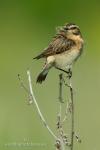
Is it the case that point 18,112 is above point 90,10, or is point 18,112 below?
below

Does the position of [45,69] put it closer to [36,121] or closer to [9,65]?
[36,121]

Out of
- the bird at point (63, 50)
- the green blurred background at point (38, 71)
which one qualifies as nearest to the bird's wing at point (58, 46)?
the bird at point (63, 50)

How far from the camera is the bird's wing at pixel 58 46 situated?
10422mm

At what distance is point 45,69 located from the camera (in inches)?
415

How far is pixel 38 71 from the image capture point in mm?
13984

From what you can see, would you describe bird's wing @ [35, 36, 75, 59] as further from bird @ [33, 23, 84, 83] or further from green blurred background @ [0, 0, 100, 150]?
green blurred background @ [0, 0, 100, 150]

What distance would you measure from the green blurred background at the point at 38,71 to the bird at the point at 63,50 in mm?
714

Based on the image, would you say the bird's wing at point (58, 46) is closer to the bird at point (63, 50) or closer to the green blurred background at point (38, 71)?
the bird at point (63, 50)

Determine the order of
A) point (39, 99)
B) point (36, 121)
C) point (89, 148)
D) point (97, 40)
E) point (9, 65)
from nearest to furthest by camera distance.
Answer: point (89, 148)
point (36, 121)
point (39, 99)
point (9, 65)
point (97, 40)

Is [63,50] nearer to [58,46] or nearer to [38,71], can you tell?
[58,46]

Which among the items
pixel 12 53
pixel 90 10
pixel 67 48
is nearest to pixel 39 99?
pixel 67 48

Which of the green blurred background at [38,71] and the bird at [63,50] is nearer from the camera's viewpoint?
the bird at [63,50]

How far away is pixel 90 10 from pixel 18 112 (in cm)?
687

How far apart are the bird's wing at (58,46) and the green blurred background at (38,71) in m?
0.87
